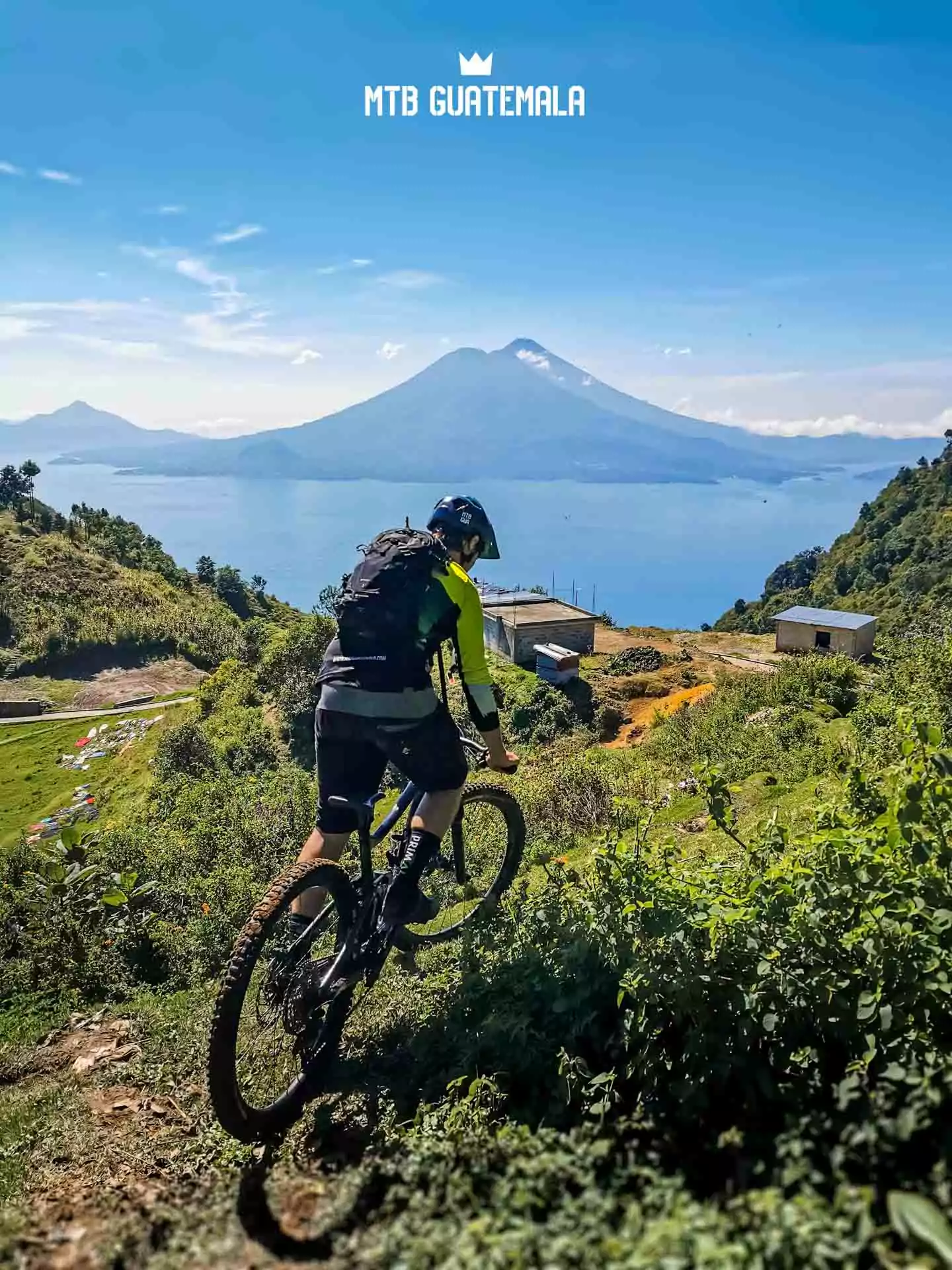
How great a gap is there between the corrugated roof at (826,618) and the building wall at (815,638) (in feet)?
0.50

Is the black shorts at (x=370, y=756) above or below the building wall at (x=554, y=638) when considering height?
above

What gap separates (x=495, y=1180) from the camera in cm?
253

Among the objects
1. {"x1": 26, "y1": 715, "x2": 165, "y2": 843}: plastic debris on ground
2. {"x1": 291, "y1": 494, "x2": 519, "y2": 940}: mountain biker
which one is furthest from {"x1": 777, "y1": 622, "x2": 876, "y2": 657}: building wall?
{"x1": 291, "y1": 494, "x2": 519, "y2": 940}: mountain biker

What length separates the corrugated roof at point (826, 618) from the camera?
37031mm

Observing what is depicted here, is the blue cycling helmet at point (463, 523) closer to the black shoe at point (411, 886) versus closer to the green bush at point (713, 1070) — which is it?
the black shoe at point (411, 886)

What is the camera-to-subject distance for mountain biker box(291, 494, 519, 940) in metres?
4.04

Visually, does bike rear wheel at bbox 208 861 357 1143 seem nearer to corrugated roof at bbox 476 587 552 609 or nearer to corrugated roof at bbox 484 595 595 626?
corrugated roof at bbox 484 595 595 626

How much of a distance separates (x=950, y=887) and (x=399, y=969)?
323 centimetres

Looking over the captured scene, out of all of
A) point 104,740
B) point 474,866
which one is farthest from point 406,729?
point 104,740

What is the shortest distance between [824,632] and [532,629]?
1417 cm

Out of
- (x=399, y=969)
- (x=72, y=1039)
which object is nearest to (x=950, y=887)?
(x=399, y=969)

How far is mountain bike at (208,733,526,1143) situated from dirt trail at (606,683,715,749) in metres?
18.9

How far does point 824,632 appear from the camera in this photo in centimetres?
3775

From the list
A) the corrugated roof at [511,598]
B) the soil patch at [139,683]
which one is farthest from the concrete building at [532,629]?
the soil patch at [139,683]
